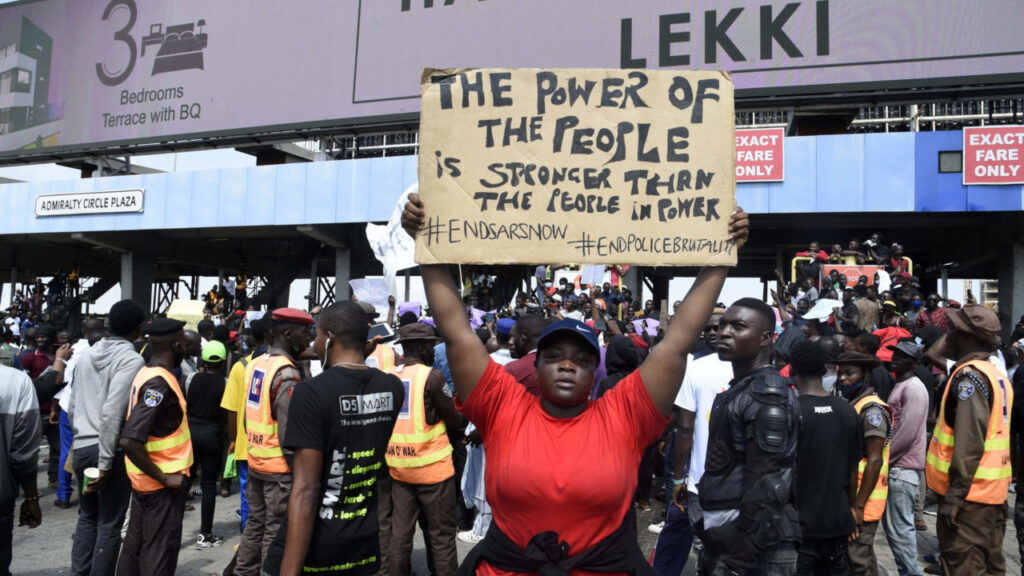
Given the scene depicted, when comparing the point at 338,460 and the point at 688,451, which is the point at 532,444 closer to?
the point at 338,460

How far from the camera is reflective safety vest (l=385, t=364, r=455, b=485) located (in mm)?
4992

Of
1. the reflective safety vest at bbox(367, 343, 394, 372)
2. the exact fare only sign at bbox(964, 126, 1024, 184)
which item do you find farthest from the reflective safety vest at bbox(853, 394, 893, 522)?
the exact fare only sign at bbox(964, 126, 1024, 184)

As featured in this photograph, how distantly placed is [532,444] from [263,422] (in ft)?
A: 10.3

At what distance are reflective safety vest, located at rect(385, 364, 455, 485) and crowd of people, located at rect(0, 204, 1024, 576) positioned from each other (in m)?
0.01

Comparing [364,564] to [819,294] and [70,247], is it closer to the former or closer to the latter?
[819,294]

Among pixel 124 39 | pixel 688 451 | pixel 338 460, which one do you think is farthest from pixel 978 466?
pixel 124 39

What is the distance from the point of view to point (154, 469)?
433 cm

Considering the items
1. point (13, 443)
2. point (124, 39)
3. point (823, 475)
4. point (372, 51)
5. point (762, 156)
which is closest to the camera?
point (823, 475)

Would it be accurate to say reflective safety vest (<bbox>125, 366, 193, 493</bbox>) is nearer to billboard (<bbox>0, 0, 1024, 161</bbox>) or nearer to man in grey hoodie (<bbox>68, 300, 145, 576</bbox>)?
man in grey hoodie (<bbox>68, 300, 145, 576</bbox>)

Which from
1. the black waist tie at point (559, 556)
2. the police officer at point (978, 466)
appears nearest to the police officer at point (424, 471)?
the black waist tie at point (559, 556)

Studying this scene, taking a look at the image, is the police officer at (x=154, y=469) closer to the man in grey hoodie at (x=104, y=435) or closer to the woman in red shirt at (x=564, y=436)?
the man in grey hoodie at (x=104, y=435)

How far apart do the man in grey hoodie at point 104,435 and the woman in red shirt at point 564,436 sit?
289cm

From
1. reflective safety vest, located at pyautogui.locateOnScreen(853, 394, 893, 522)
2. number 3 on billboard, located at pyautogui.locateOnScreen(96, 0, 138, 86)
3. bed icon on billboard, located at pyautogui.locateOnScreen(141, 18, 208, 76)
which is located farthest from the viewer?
number 3 on billboard, located at pyautogui.locateOnScreen(96, 0, 138, 86)

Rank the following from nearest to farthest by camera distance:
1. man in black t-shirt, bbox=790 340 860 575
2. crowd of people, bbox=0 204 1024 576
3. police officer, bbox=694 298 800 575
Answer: crowd of people, bbox=0 204 1024 576 → police officer, bbox=694 298 800 575 → man in black t-shirt, bbox=790 340 860 575
